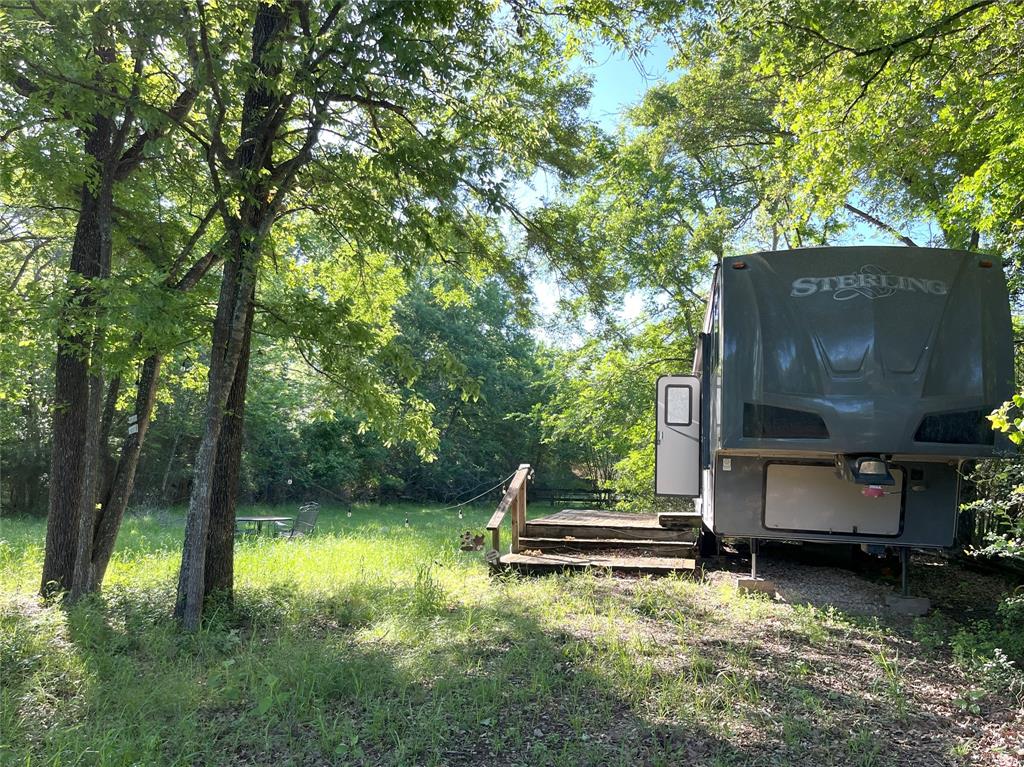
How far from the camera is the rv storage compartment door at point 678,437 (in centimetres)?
781

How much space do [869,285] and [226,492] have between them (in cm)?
634

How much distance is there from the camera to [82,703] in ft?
14.0

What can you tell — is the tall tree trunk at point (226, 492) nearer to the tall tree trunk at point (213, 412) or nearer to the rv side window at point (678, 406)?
the tall tree trunk at point (213, 412)

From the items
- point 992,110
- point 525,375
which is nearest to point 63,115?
point 992,110

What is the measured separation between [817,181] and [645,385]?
6555 mm

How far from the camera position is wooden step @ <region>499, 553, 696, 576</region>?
25.2 feet

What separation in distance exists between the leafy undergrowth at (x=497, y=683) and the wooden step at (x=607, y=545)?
1540 millimetres

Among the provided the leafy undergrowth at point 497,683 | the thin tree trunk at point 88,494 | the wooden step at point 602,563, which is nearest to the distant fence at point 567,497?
the wooden step at point 602,563

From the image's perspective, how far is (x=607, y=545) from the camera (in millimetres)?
8844

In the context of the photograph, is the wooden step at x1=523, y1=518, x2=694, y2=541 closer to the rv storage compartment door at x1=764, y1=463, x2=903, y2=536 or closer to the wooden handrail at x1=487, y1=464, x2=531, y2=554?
the wooden handrail at x1=487, y1=464, x2=531, y2=554

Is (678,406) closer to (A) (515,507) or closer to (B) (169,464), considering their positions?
(A) (515,507)

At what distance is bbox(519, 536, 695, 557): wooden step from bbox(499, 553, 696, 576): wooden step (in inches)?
7.4

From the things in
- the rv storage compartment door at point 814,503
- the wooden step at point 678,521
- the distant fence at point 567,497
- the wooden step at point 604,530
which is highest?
the rv storage compartment door at point 814,503

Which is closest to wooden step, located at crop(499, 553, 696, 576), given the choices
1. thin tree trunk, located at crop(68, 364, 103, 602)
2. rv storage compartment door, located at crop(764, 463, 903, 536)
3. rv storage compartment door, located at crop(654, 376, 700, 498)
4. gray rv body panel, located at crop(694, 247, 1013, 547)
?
rv storage compartment door, located at crop(654, 376, 700, 498)
